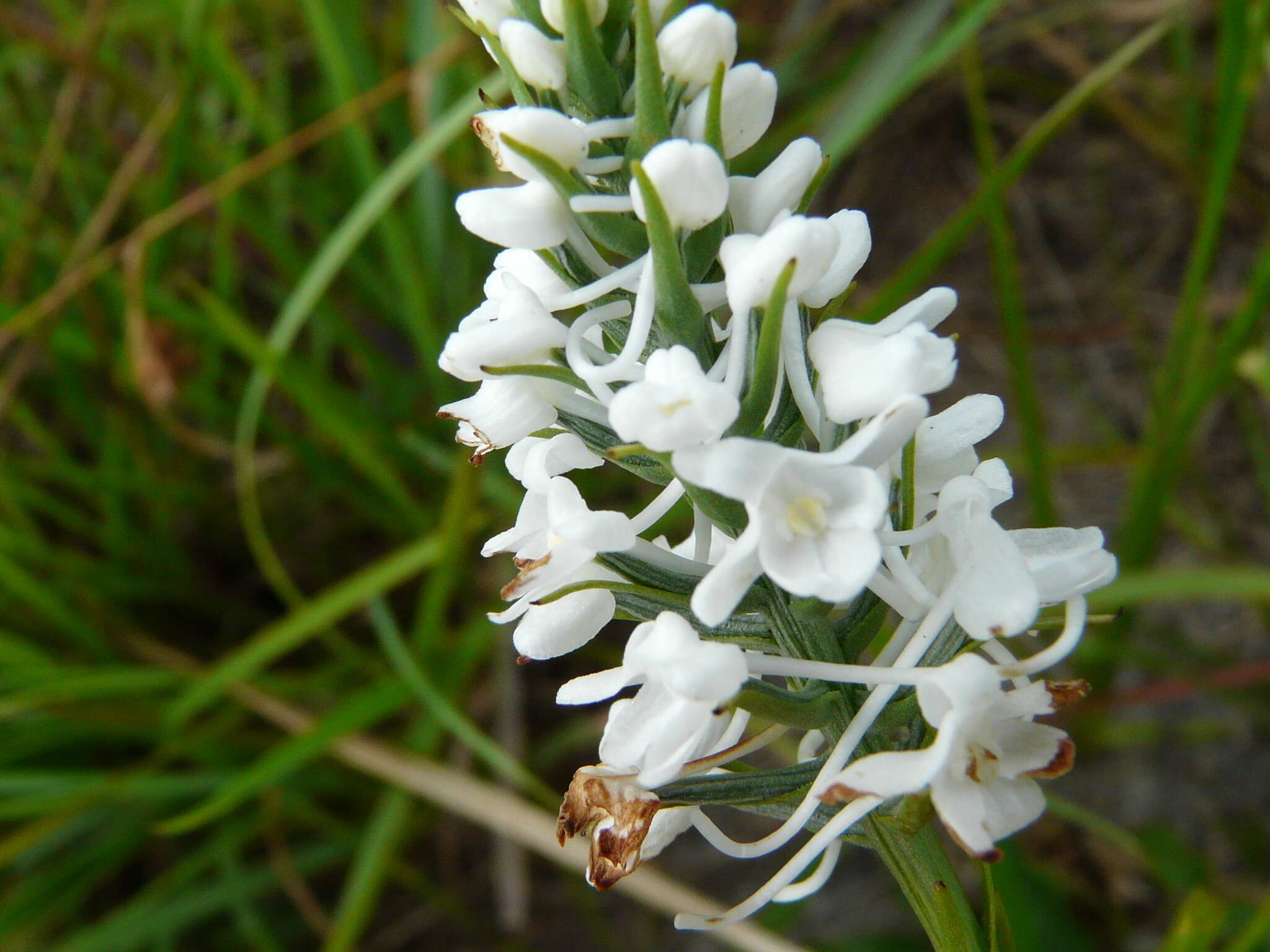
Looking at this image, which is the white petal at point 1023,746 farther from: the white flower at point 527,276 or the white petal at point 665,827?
the white flower at point 527,276

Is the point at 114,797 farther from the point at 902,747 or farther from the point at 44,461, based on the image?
the point at 902,747

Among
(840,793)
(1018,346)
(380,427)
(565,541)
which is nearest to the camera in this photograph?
(840,793)

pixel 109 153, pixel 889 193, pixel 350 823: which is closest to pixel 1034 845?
pixel 350 823

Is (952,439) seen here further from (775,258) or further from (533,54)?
(533,54)

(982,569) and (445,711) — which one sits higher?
(982,569)

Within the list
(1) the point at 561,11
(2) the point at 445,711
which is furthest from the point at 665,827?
(2) the point at 445,711

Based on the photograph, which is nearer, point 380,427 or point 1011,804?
point 1011,804

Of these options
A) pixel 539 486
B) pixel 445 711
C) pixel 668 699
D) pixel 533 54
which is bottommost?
pixel 445 711

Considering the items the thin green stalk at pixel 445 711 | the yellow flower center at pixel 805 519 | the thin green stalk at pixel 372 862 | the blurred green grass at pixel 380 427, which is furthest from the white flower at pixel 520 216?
the thin green stalk at pixel 372 862
